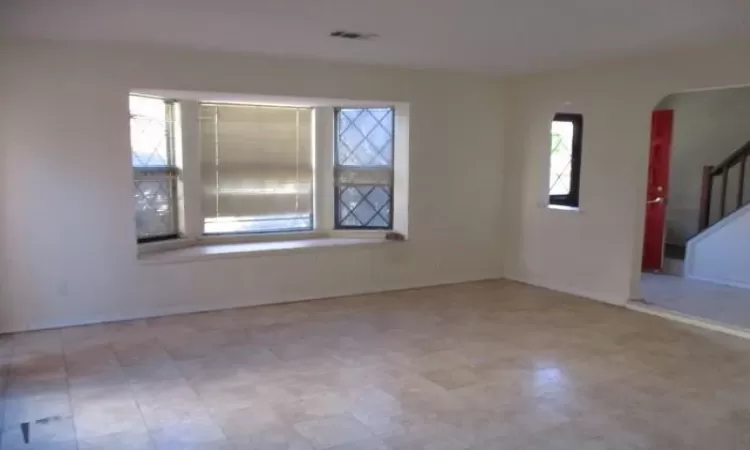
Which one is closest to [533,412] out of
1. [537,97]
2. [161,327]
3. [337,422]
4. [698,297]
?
[337,422]

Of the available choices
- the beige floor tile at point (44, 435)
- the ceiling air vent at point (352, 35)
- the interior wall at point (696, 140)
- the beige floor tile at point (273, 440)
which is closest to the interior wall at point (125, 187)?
the ceiling air vent at point (352, 35)

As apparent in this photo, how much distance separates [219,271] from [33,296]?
1472mm

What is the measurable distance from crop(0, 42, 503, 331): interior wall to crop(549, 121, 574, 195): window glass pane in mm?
1103

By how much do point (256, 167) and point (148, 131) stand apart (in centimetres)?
111

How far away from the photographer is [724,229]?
22.4ft

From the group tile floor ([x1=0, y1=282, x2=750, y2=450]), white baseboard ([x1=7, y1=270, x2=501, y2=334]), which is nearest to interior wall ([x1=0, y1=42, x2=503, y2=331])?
white baseboard ([x1=7, y1=270, x2=501, y2=334])

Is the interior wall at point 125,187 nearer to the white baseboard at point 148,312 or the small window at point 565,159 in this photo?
the white baseboard at point 148,312

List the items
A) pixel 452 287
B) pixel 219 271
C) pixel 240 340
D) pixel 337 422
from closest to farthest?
pixel 337 422 < pixel 240 340 < pixel 219 271 < pixel 452 287

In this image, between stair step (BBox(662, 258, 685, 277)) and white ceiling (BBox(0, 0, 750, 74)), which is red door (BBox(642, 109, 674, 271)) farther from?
white ceiling (BBox(0, 0, 750, 74))

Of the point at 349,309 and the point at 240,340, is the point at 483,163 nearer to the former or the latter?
the point at 349,309

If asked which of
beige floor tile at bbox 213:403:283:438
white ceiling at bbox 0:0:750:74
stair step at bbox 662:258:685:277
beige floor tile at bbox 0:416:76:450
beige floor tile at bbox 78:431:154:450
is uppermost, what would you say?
white ceiling at bbox 0:0:750:74

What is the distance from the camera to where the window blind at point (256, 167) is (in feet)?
19.8

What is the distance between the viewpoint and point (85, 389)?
3660 mm

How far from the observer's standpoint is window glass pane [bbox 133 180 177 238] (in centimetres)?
562
